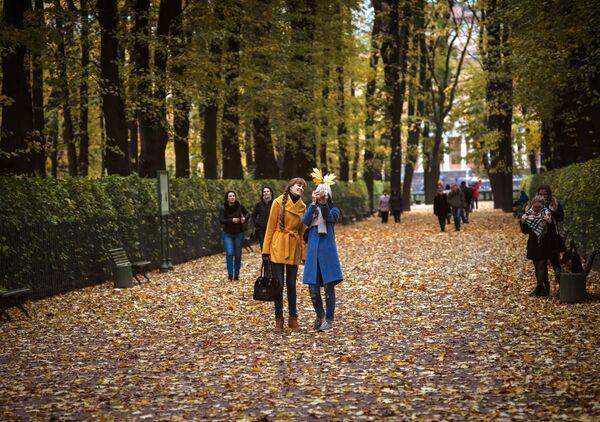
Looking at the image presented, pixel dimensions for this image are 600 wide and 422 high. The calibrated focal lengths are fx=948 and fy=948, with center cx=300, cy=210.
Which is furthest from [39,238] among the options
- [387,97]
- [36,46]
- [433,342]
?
[387,97]

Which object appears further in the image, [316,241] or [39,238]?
[39,238]

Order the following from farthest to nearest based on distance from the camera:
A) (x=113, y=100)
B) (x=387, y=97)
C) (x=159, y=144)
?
1. (x=387, y=97)
2. (x=159, y=144)
3. (x=113, y=100)

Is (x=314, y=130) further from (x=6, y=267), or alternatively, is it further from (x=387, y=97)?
(x=6, y=267)

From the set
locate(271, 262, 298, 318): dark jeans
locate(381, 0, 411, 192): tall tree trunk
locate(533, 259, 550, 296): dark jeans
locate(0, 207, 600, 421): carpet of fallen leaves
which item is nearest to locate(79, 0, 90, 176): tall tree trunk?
locate(0, 207, 600, 421): carpet of fallen leaves

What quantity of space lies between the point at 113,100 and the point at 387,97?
2753 centimetres

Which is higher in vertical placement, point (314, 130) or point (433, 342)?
point (314, 130)

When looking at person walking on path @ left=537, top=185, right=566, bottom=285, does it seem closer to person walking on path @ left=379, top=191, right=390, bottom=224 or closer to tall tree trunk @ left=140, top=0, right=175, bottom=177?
tall tree trunk @ left=140, top=0, right=175, bottom=177

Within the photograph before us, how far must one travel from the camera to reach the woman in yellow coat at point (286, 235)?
37.9ft

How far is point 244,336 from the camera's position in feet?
37.8

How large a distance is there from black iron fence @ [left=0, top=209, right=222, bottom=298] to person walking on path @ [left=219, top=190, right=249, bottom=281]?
2.65 metres

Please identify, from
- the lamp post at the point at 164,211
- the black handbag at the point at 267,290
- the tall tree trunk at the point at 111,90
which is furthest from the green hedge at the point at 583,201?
the tall tree trunk at the point at 111,90

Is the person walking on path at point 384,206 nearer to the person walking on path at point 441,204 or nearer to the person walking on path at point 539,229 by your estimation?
the person walking on path at point 441,204

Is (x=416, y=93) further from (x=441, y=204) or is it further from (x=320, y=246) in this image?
(x=320, y=246)

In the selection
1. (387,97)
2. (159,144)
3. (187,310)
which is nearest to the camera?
(187,310)
